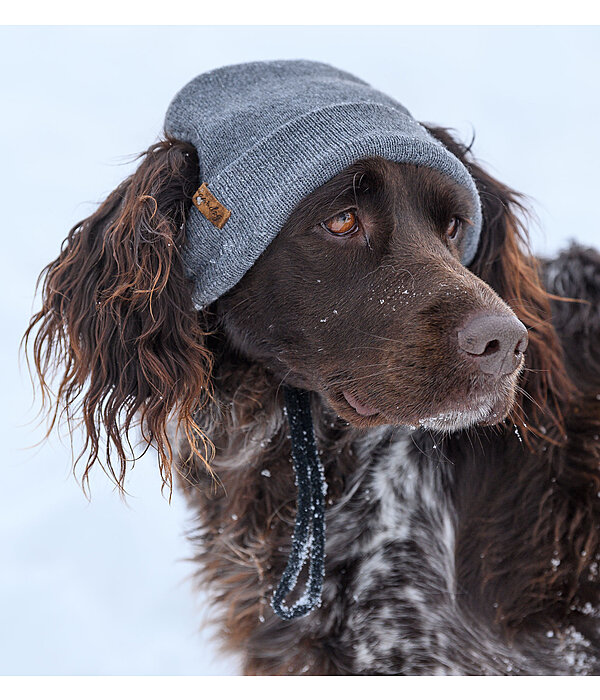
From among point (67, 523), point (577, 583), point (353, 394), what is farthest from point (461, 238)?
point (67, 523)

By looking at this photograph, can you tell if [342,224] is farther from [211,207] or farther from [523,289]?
[523,289]

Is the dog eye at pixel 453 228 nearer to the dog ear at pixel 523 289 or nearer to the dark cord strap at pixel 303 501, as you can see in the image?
the dog ear at pixel 523 289

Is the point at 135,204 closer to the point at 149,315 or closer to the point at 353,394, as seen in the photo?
the point at 149,315

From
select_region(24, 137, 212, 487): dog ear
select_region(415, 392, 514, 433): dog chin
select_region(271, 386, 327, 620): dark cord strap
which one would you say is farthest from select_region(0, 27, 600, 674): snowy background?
select_region(415, 392, 514, 433): dog chin

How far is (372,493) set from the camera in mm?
2523

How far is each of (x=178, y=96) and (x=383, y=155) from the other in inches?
28.5

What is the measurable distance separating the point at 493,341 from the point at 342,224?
1.69 feet

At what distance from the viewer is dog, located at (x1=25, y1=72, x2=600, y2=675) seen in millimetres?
2049

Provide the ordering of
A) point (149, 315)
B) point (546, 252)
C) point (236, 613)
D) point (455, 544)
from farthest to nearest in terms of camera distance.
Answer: point (546, 252)
point (236, 613)
point (455, 544)
point (149, 315)

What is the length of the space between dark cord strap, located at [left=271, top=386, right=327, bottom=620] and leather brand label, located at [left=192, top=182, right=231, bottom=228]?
61 cm

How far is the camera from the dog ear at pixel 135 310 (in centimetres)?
215

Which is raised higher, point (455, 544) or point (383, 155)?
point (383, 155)

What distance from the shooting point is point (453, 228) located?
7.73 feet

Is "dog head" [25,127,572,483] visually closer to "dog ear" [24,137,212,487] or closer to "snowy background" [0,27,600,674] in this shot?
"dog ear" [24,137,212,487]
